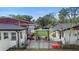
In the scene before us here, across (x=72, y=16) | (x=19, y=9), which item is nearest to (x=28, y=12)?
(x=19, y=9)

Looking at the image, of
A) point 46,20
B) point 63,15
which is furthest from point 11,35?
point 63,15

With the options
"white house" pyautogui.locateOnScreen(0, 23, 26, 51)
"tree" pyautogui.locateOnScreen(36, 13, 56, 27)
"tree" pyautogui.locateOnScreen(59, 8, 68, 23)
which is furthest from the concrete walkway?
"tree" pyautogui.locateOnScreen(59, 8, 68, 23)

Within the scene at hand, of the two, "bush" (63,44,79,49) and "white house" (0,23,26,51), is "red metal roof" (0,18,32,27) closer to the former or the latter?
"white house" (0,23,26,51)

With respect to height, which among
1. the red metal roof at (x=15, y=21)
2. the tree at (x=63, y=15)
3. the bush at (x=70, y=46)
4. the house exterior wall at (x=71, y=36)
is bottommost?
the bush at (x=70, y=46)

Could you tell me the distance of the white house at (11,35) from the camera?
8.39 ft

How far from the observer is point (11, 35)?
2.56 metres

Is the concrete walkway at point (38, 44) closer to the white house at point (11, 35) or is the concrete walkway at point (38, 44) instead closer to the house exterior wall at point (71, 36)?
the white house at point (11, 35)

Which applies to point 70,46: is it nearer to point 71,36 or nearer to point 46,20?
point 71,36

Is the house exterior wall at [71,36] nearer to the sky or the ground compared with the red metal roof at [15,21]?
nearer to the ground

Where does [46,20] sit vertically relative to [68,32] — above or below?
above

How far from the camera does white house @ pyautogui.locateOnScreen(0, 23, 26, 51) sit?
2.56 metres

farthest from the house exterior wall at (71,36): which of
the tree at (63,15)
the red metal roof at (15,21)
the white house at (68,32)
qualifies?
the red metal roof at (15,21)
